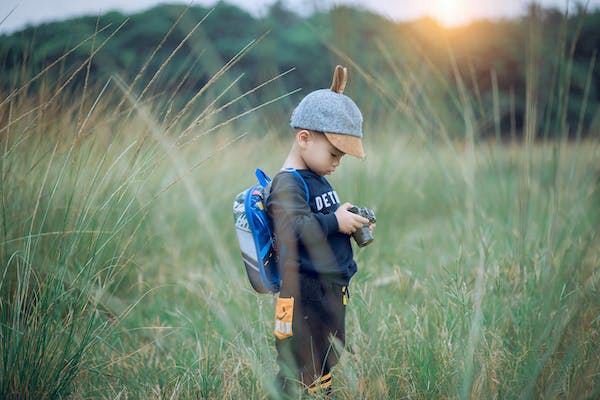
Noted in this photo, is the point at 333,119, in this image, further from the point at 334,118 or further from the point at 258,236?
the point at 258,236

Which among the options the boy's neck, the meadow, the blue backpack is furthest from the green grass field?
the boy's neck

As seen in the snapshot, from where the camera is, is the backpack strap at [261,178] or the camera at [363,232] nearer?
the camera at [363,232]

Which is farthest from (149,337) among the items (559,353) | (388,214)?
(388,214)

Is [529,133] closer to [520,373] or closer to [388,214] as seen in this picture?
[520,373]

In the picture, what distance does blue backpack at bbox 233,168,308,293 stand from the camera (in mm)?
1895

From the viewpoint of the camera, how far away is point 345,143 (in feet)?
6.25

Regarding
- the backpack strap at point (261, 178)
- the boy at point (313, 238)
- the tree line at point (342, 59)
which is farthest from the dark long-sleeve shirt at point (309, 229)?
the tree line at point (342, 59)

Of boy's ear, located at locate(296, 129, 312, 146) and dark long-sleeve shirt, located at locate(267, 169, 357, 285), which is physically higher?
boy's ear, located at locate(296, 129, 312, 146)

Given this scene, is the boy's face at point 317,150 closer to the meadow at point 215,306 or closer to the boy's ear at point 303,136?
the boy's ear at point 303,136

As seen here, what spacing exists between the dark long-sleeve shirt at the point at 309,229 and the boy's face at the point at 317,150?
4cm

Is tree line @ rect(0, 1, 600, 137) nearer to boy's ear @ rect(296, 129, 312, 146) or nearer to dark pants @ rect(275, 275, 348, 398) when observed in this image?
boy's ear @ rect(296, 129, 312, 146)

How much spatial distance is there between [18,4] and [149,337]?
4.71 ft

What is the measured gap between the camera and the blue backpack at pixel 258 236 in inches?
74.6

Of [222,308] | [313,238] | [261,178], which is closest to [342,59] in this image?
[261,178]
